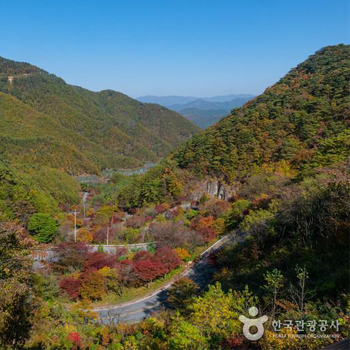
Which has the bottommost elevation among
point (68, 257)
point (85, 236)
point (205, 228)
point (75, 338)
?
point (85, 236)

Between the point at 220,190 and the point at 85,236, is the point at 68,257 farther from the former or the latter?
the point at 220,190

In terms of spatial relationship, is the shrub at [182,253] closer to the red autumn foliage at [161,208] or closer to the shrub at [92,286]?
the shrub at [92,286]

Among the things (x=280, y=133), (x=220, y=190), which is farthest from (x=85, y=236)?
(x=280, y=133)

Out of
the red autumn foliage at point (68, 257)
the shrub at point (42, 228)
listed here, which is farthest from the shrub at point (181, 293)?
the shrub at point (42, 228)

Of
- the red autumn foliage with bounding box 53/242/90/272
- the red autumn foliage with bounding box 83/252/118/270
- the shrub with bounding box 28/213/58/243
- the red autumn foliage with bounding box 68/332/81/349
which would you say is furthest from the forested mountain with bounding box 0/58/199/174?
the red autumn foliage with bounding box 68/332/81/349

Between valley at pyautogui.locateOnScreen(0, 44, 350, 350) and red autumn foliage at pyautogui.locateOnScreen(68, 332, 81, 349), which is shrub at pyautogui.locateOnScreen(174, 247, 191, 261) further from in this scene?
red autumn foliage at pyautogui.locateOnScreen(68, 332, 81, 349)

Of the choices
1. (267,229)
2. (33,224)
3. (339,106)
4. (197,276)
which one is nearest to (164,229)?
(197,276)

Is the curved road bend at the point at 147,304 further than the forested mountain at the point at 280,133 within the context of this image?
No
